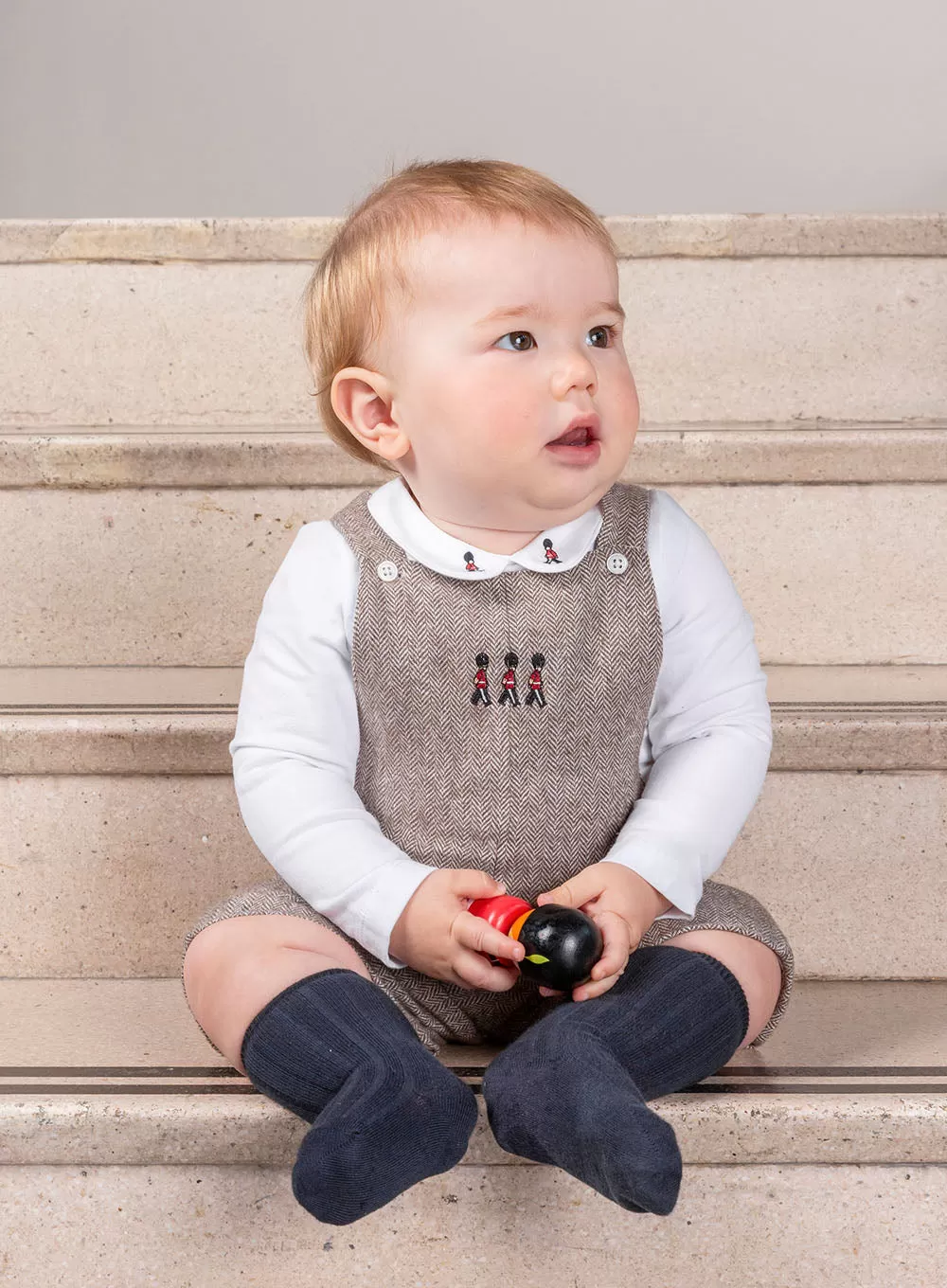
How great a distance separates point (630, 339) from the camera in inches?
62.1

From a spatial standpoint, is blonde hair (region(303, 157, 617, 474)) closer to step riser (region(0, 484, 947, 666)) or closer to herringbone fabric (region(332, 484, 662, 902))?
herringbone fabric (region(332, 484, 662, 902))

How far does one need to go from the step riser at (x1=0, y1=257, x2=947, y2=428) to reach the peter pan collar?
588 millimetres

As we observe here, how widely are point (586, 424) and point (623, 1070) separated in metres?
0.42

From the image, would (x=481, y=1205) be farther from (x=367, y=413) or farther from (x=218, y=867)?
(x=367, y=413)

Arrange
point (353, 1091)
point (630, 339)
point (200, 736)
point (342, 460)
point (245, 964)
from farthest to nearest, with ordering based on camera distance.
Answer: point (630, 339), point (342, 460), point (200, 736), point (245, 964), point (353, 1091)

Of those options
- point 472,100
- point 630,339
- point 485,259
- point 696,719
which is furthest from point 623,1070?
point 472,100

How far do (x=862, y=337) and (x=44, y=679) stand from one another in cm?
95

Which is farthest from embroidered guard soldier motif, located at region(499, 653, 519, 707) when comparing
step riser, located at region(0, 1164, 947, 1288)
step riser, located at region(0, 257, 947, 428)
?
step riser, located at region(0, 257, 947, 428)

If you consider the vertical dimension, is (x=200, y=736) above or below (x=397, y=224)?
below

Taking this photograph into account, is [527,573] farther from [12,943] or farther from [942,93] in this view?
[942,93]

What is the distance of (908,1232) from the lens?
2.75 ft

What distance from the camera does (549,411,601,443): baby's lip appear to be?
3.03ft

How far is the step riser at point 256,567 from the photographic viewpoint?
1350mm

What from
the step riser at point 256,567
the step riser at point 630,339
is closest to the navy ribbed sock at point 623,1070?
the step riser at point 256,567
